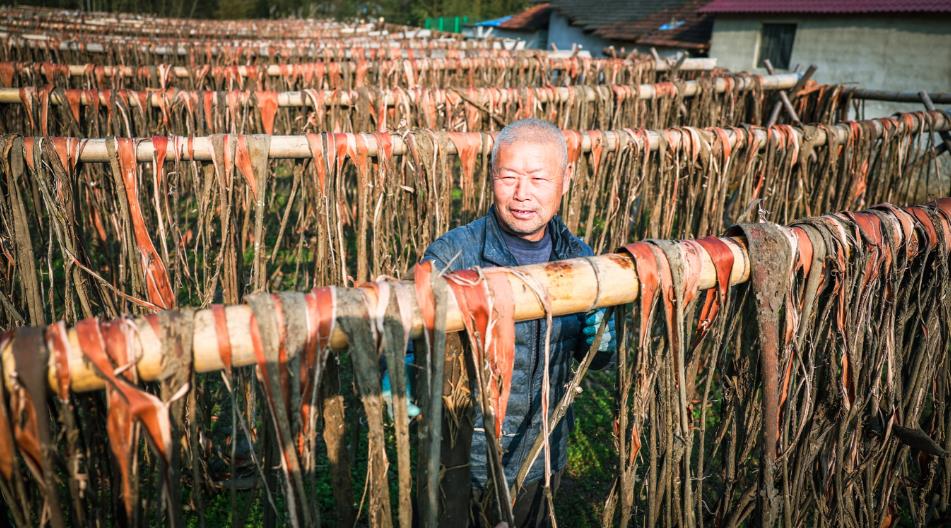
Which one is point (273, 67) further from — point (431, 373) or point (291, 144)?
point (431, 373)

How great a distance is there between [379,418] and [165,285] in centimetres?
172

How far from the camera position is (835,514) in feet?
5.99

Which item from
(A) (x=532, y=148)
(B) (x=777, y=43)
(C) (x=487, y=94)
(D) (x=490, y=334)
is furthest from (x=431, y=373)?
(B) (x=777, y=43)

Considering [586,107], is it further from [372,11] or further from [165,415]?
[372,11]

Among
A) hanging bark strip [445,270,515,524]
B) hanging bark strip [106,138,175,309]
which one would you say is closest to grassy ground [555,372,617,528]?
hanging bark strip [445,270,515,524]

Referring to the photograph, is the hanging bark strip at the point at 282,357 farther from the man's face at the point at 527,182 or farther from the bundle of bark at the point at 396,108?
the bundle of bark at the point at 396,108

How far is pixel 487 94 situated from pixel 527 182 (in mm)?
2248

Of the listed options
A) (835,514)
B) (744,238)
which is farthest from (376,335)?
(835,514)

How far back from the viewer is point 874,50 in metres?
10.4

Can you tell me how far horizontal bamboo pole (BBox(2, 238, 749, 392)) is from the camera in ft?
3.02

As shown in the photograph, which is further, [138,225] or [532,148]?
[138,225]

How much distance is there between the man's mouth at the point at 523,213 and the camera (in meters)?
1.77

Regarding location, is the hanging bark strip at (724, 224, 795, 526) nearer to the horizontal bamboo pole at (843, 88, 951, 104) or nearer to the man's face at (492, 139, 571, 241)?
the man's face at (492, 139, 571, 241)

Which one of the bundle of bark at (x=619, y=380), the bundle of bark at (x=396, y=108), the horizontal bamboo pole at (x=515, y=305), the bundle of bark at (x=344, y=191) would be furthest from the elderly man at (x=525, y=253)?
the bundle of bark at (x=396, y=108)
